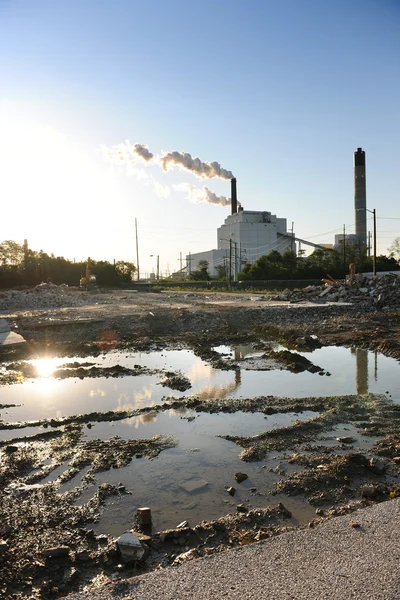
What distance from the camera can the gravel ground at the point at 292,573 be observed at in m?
2.26

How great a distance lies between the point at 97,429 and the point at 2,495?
1816 millimetres

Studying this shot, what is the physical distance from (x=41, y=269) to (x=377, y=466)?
54.3 meters

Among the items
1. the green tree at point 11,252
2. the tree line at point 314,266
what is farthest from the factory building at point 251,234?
the green tree at point 11,252

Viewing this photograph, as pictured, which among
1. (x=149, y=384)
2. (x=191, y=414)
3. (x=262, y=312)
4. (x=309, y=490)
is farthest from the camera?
(x=262, y=312)

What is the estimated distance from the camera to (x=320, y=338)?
41.4 ft

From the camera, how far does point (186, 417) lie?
5902mm

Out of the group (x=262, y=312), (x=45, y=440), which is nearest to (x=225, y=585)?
(x=45, y=440)

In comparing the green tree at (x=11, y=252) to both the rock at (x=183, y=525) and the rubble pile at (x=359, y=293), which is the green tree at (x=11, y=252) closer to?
the rubble pile at (x=359, y=293)

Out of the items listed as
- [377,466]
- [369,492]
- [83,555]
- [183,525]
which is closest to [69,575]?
[83,555]

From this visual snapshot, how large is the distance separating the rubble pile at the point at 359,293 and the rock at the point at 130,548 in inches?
754

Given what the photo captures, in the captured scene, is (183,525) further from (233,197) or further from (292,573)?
(233,197)

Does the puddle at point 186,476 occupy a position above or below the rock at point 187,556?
below

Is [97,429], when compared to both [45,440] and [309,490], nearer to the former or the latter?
[45,440]

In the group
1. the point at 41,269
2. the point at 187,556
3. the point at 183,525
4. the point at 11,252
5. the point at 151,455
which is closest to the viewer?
the point at 187,556
